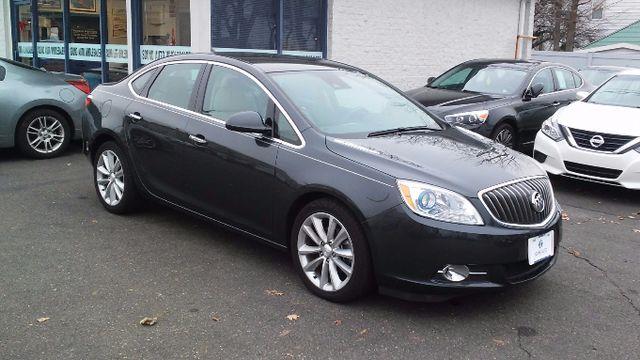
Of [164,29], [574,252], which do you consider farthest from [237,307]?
[164,29]

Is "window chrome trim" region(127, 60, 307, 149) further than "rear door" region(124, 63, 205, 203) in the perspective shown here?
No


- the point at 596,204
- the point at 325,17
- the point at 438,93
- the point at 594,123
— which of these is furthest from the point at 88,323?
the point at 325,17

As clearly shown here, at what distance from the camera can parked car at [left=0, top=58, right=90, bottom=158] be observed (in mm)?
8102

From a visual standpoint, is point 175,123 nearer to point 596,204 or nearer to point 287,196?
point 287,196

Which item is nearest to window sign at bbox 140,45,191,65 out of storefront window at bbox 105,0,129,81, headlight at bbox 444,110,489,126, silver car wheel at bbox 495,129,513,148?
storefront window at bbox 105,0,129,81

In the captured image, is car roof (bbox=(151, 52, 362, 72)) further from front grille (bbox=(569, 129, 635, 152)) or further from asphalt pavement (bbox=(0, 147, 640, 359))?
front grille (bbox=(569, 129, 635, 152))

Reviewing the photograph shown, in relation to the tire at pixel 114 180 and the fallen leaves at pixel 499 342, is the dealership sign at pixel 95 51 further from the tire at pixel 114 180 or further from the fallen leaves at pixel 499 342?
the fallen leaves at pixel 499 342

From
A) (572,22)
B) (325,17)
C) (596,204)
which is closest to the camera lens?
(596,204)

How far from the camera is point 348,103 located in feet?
16.0

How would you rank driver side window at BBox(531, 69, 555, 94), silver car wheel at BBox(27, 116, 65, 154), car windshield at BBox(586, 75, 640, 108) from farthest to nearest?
driver side window at BBox(531, 69, 555, 94) → silver car wheel at BBox(27, 116, 65, 154) → car windshield at BBox(586, 75, 640, 108)

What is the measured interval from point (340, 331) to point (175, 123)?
2.31 metres

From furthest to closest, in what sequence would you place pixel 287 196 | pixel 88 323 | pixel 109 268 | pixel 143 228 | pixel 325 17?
1. pixel 325 17
2. pixel 143 228
3. pixel 109 268
4. pixel 287 196
5. pixel 88 323

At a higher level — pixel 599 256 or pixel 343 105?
pixel 343 105

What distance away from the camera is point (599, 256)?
17.2ft
